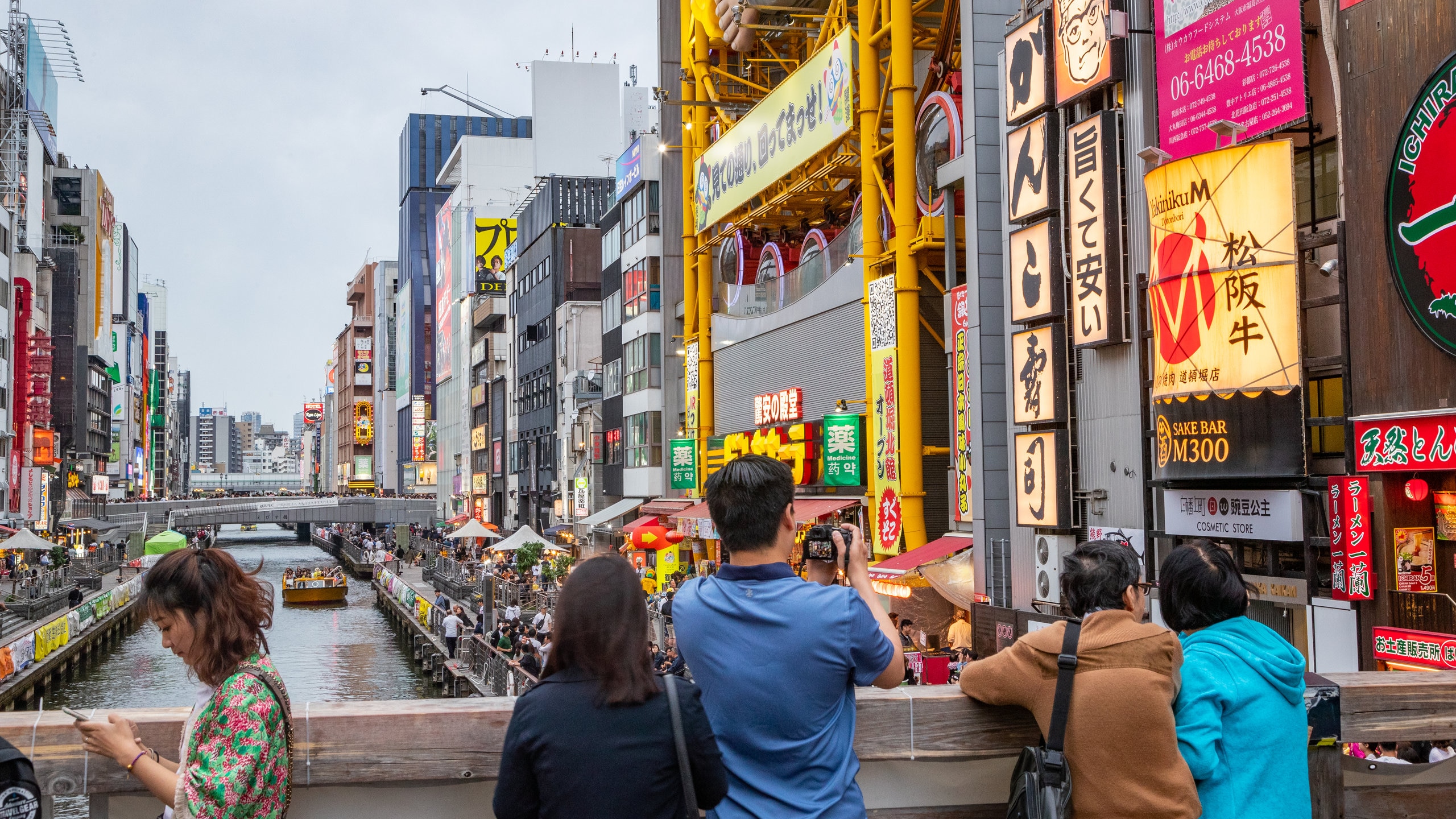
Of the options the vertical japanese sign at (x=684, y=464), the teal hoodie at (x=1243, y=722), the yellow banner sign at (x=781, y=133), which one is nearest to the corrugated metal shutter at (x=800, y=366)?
the vertical japanese sign at (x=684, y=464)

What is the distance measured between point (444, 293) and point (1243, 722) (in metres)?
130

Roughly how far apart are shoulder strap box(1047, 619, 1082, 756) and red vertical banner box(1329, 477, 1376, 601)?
11835 mm

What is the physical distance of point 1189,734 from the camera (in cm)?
370

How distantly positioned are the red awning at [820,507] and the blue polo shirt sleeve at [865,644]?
2570 centimetres

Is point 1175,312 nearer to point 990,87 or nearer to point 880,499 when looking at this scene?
point 990,87

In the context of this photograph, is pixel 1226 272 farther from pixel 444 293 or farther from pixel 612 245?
Answer: pixel 444 293

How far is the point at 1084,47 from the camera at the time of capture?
62.3 feet

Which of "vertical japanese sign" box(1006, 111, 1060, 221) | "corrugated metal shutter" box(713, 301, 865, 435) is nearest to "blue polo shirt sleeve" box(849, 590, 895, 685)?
"vertical japanese sign" box(1006, 111, 1060, 221)

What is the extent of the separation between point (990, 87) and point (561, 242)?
1988 inches

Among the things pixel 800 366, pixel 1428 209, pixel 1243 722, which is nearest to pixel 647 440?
pixel 800 366

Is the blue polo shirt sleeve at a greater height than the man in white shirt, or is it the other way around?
the blue polo shirt sleeve

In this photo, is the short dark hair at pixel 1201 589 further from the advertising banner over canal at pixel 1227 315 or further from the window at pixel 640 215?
the window at pixel 640 215

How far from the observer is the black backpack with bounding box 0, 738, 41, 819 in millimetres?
2979

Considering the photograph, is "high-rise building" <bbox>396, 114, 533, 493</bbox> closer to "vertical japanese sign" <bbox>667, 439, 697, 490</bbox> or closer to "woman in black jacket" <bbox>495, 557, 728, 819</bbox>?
"vertical japanese sign" <bbox>667, 439, 697, 490</bbox>
